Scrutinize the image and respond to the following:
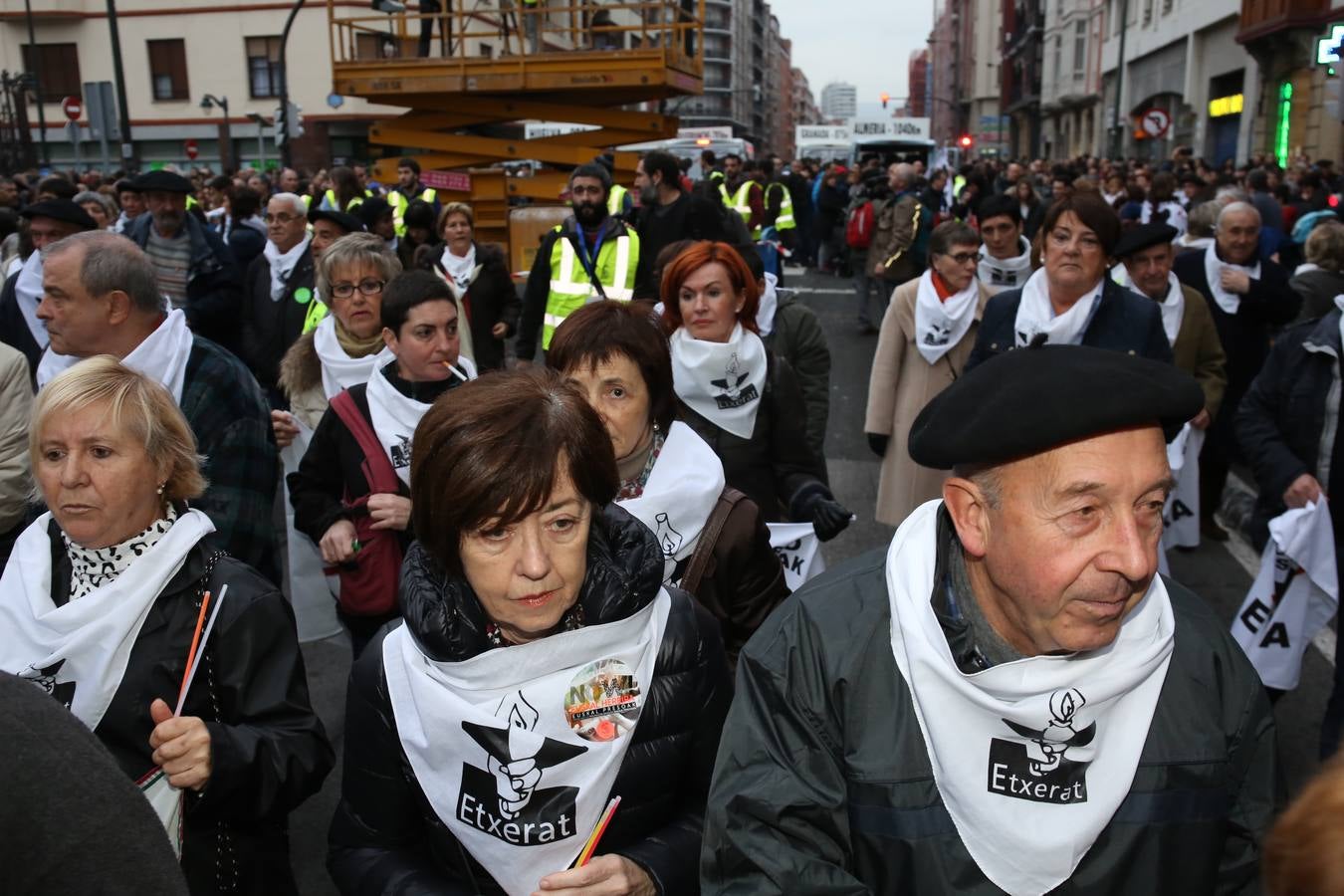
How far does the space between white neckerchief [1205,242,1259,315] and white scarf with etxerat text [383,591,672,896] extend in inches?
236

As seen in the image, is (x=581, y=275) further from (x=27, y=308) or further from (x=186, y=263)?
(x=27, y=308)

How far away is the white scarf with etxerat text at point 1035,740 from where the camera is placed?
1750 mm

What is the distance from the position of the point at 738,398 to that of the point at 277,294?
382 cm

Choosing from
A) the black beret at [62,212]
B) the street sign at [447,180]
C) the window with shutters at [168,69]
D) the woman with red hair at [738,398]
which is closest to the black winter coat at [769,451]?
the woman with red hair at [738,398]

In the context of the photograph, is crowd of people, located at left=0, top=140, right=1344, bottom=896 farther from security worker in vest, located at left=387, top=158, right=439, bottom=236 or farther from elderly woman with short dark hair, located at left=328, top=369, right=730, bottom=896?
security worker in vest, located at left=387, top=158, right=439, bottom=236

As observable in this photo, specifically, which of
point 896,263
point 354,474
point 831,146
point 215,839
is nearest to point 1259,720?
point 215,839

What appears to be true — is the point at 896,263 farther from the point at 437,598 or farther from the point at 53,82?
the point at 53,82

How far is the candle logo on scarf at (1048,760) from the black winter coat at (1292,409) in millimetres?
2805

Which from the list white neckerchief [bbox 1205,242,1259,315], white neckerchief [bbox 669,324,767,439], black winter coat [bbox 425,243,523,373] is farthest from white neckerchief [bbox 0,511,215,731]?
white neckerchief [bbox 1205,242,1259,315]

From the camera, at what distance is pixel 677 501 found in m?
2.98

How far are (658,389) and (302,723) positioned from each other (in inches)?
50.5

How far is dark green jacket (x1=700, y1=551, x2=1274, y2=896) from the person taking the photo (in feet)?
5.83

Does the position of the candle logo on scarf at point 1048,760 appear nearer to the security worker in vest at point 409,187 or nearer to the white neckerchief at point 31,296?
the white neckerchief at point 31,296

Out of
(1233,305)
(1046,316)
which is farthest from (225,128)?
(1046,316)
